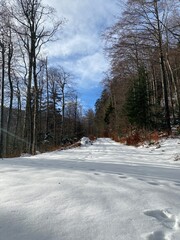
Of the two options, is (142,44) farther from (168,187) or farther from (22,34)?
(168,187)

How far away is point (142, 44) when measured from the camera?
16.3 meters

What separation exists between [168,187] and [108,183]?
826 mm

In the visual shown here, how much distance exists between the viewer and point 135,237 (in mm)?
2016

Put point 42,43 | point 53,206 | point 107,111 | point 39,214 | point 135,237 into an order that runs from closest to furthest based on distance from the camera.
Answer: point 135,237 → point 39,214 → point 53,206 → point 42,43 → point 107,111

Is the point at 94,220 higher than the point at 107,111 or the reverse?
the reverse

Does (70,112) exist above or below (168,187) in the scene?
above

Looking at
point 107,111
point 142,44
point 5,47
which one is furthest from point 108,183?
point 107,111

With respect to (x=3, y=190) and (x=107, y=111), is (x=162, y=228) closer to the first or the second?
(x=3, y=190)

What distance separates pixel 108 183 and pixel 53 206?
1.19 m

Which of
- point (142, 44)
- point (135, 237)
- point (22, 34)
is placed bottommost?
point (135, 237)

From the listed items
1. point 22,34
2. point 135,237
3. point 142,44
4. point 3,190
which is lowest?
Answer: point 135,237

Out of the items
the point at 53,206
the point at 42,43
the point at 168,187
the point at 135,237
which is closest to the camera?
the point at 135,237

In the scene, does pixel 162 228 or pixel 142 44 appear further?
pixel 142 44

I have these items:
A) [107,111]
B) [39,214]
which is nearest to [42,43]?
[39,214]
